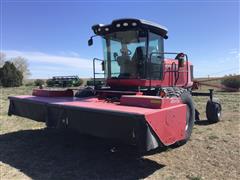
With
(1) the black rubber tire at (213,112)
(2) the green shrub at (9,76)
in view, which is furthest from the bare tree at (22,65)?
(1) the black rubber tire at (213,112)

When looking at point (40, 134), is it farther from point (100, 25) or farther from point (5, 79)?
point (5, 79)

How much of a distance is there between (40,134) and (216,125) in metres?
4.76

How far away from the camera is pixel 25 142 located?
655 centimetres

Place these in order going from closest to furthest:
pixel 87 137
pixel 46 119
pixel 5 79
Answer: pixel 46 119 < pixel 87 137 < pixel 5 79

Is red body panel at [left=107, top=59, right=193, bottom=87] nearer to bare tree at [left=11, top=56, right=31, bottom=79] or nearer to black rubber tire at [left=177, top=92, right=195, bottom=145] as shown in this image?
black rubber tire at [left=177, top=92, right=195, bottom=145]

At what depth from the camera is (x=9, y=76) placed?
127 feet

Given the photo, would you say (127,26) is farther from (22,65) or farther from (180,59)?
(22,65)

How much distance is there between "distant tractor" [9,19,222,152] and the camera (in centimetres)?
450

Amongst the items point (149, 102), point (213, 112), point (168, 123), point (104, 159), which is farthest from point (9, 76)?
point (168, 123)

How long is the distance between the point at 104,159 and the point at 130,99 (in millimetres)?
1200

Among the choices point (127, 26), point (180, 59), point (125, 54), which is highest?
point (127, 26)

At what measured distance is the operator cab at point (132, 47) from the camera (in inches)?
253

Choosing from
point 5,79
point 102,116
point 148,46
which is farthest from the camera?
point 5,79

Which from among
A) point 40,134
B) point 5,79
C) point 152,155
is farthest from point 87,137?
point 5,79
